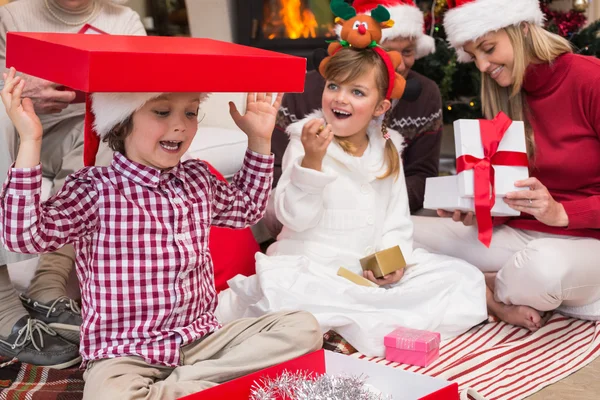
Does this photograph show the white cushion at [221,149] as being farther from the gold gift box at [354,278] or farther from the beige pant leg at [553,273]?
the beige pant leg at [553,273]

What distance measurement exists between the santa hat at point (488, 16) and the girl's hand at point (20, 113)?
3.94ft

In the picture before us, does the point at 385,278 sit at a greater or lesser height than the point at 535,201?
lesser

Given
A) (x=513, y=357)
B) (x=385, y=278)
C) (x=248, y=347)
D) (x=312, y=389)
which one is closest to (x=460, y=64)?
(x=385, y=278)

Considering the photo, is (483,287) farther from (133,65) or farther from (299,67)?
(133,65)

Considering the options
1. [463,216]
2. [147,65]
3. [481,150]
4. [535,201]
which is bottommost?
[463,216]

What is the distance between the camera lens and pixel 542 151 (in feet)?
6.89

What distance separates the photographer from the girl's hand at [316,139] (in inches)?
74.8

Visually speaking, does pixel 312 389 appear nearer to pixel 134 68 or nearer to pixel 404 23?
pixel 134 68

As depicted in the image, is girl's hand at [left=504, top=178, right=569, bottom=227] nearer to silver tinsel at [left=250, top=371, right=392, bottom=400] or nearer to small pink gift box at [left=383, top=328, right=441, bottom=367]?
small pink gift box at [left=383, top=328, right=441, bottom=367]

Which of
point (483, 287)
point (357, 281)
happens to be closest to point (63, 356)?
point (357, 281)

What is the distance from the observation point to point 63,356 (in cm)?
171

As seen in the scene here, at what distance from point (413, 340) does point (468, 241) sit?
0.57 m

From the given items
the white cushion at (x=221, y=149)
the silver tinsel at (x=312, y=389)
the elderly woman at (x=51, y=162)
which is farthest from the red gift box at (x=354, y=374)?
the white cushion at (x=221, y=149)

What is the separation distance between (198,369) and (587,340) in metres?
1.08
